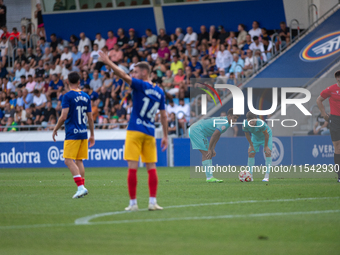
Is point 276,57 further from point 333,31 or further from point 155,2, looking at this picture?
point 155,2

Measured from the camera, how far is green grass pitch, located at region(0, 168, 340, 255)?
208 inches

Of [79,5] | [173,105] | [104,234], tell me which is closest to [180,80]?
[173,105]

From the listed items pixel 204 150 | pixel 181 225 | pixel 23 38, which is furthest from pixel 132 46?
pixel 181 225

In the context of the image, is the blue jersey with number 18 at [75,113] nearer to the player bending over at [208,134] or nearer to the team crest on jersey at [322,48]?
the player bending over at [208,134]

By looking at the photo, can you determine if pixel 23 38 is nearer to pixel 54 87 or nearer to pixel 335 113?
pixel 54 87

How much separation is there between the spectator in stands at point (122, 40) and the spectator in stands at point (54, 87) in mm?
3386

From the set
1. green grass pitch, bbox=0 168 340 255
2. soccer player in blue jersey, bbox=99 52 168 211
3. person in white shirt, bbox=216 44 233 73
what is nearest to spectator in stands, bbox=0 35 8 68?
person in white shirt, bbox=216 44 233 73

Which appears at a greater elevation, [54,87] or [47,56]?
[47,56]

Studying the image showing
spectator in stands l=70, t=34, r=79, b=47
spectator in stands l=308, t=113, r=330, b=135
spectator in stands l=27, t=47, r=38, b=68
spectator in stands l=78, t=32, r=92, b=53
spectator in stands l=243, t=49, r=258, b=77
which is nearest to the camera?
spectator in stands l=308, t=113, r=330, b=135

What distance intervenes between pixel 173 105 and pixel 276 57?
4787 mm

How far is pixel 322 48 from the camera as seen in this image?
2319 centimetres

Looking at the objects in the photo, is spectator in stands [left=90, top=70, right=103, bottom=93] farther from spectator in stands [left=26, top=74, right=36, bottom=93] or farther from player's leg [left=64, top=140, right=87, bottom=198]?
player's leg [left=64, top=140, right=87, bottom=198]

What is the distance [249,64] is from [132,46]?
6.96 metres

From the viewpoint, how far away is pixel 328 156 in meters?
18.7
